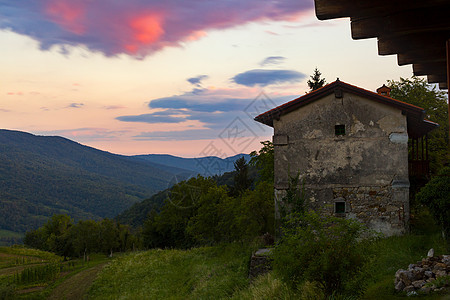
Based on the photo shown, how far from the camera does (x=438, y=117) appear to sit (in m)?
33.2

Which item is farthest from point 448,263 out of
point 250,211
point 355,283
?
point 250,211

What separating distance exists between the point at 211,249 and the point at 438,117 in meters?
23.6

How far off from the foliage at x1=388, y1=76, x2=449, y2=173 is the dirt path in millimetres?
28372

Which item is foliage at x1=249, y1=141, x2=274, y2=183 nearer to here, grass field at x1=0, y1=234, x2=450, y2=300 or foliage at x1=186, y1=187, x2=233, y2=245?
foliage at x1=186, y1=187, x2=233, y2=245

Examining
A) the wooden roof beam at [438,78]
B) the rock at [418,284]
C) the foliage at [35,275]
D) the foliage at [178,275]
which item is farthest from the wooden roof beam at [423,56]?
the foliage at [35,275]

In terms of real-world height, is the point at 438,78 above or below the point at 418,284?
above

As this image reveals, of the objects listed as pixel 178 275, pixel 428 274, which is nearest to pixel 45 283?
pixel 178 275

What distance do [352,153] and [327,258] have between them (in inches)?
434

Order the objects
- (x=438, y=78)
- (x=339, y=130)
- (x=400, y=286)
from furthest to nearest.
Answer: (x=339, y=130) → (x=400, y=286) → (x=438, y=78)

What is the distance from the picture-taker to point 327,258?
916 centimetres

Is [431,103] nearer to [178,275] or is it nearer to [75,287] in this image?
[178,275]

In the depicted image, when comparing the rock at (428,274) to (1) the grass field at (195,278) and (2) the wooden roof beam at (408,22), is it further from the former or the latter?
(2) the wooden roof beam at (408,22)

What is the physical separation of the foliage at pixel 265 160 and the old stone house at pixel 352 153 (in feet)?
43.7

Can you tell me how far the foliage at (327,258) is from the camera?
9305mm
